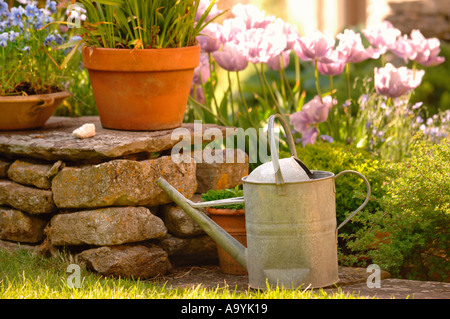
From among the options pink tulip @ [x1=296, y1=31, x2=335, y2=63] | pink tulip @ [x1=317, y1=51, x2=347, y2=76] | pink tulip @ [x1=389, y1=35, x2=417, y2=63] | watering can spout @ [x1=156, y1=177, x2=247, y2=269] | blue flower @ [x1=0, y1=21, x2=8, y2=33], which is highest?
blue flower @ [x1=0, y1=21, x2=8, y2=33]

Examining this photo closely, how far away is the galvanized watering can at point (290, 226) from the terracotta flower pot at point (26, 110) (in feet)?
4.11

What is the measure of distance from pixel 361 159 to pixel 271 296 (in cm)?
127

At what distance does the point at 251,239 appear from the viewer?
8.93 feet

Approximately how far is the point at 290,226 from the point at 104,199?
35.4 inches

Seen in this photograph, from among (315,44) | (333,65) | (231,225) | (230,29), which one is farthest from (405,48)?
(231,225)

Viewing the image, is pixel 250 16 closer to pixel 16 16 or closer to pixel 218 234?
pixel 16 16

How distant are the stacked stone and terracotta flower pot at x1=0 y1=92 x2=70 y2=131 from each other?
0.28 feet

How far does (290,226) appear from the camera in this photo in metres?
2.62

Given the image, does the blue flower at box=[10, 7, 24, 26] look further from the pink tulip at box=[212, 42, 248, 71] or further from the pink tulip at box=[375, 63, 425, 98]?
the pink tulip at box=[375, 63, 425, 98]

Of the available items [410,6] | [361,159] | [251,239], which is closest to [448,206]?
A: [361,159]

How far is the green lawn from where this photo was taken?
8.44ft

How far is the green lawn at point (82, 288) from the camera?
8.44ft

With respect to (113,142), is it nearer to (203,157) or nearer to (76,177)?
(76,177)

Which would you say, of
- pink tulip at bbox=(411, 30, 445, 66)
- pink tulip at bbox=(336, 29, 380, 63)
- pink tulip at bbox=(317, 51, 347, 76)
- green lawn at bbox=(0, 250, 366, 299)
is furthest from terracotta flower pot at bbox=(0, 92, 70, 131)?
pink tulip at bbox=(411, 30, 445, 66)
